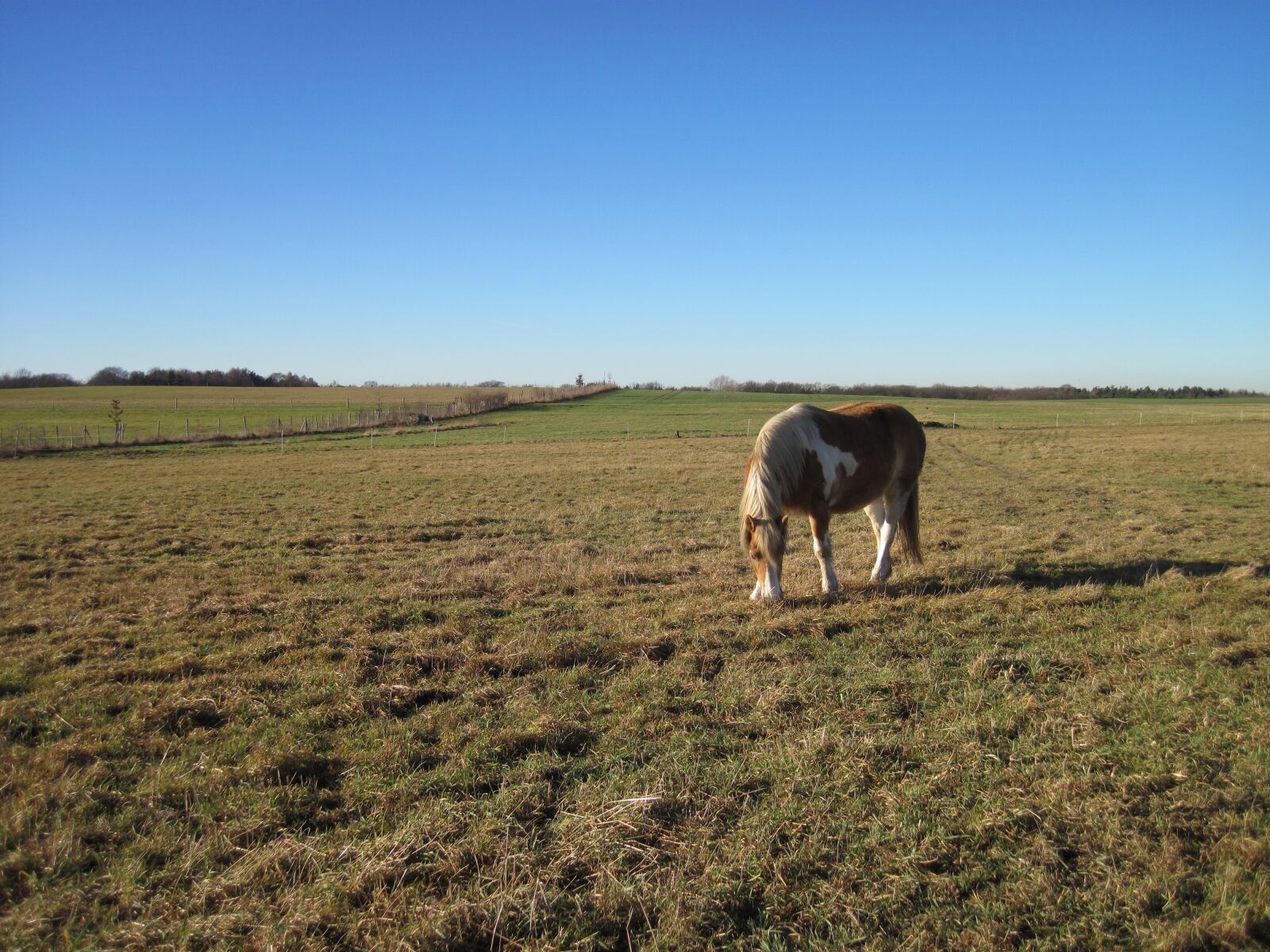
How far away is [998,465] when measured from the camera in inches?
920

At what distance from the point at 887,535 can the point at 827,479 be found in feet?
4.47

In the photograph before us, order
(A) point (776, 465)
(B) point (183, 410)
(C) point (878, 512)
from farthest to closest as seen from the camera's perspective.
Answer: (B) point (183, 410) < (C) point (878, 512) < (A) point (776, 465)

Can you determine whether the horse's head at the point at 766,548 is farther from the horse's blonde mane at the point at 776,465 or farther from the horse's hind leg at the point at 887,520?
the horse's hind leg at the point at 887,520

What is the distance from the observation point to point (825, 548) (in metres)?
7.43

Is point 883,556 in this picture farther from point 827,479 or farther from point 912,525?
point 827,479

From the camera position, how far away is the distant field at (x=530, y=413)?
1766 inches

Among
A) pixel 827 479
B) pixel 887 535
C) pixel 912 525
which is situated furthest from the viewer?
pixel 912 525

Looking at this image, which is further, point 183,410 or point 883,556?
point 183,410

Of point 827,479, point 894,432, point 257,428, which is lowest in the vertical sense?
point 827,479

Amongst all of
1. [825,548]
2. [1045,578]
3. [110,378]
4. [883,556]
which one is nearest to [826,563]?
[825,548]

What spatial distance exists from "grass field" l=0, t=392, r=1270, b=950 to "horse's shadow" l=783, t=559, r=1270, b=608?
0.08 metres

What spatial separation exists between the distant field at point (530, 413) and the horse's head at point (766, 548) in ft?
106

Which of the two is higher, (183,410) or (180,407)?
(180,407)

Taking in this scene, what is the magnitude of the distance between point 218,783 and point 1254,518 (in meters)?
15.9
